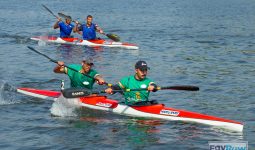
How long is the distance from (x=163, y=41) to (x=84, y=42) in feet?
25.5

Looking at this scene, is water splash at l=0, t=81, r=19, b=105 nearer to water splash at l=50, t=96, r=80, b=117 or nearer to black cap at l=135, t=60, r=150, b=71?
water splash at l=50, t=96, r=80, b=117

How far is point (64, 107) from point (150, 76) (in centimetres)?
824

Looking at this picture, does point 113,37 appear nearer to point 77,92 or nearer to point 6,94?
point 6,94

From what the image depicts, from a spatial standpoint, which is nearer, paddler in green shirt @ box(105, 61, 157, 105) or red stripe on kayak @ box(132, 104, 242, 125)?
red stripe on kayak @ box(132, 104, 242, 125)

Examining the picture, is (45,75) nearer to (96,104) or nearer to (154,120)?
(96,104)

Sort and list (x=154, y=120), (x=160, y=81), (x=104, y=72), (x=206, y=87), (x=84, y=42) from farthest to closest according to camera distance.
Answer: (x=84, y=42)
(x=104, y=72)
(x=160, y=81)
(x=206, y=87)
(x=154, y=120)

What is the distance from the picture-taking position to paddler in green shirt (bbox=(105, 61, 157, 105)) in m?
14.4

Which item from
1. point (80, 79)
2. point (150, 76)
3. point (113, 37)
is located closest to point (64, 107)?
point (80, 79)

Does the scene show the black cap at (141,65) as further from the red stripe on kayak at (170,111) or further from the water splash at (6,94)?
the water splash at (6,94)

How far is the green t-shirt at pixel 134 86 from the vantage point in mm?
14852

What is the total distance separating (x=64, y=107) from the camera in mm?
16375

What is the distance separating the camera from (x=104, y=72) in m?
24.7

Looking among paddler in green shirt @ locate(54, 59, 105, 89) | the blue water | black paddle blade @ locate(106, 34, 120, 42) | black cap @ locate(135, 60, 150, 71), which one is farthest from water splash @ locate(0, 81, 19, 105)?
black paddle blade @ locate(106, 34, 120, 42)

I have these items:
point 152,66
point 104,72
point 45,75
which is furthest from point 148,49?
point 45,75
